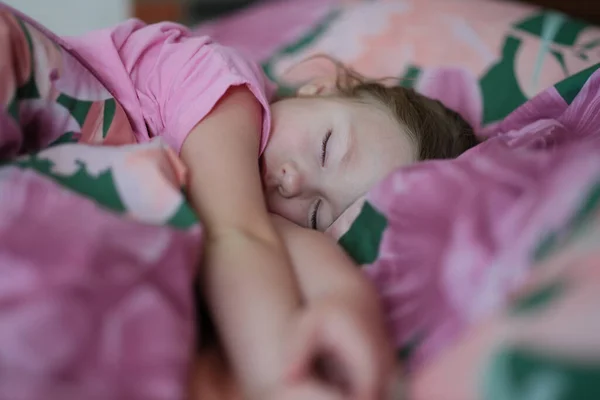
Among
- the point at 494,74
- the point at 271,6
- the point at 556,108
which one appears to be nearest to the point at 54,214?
the point at 556,108

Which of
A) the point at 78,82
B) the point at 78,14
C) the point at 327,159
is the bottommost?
the point at 78,14

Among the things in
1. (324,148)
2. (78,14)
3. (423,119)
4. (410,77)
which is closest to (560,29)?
(410,77)

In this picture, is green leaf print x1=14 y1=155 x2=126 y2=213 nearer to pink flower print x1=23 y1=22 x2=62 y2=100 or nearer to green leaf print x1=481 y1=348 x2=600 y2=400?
pink flower print x1=23 y1=22 x2=62 y2=100

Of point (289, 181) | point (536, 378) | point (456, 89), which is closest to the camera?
point (536, 378)

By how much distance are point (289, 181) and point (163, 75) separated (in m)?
0.24

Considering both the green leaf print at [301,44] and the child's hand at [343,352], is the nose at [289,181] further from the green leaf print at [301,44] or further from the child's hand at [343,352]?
the green leaf print at [301,44]

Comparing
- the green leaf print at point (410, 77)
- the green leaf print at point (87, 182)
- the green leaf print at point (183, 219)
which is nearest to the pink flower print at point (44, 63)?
the green leaf print at point (87, 182)

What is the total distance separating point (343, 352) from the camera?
51cm

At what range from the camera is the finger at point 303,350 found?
0.51 m

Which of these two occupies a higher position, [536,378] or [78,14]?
[536,378]

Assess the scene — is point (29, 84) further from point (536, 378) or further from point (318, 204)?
point (536, 378)

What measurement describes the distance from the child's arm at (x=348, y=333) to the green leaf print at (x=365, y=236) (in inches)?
2.8

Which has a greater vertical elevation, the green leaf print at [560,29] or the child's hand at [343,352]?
the green leaf print at [560,29]

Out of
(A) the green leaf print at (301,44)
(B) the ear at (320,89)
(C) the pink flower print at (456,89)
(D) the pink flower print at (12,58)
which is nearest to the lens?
(D) the pink flower print at (12,58)
